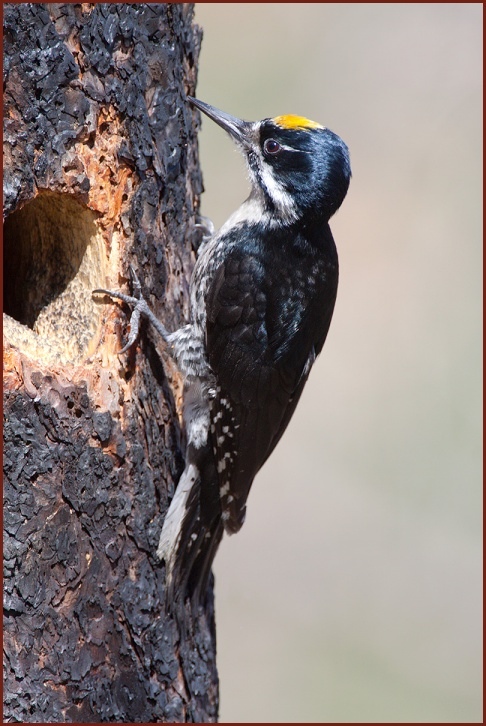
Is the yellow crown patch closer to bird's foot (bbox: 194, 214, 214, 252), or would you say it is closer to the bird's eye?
the bird's eye

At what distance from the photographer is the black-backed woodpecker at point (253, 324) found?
10.9 feet

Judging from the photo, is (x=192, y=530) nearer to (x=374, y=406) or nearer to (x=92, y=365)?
(x=92, y=365)

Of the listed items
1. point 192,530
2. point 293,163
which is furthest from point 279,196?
point 192,530

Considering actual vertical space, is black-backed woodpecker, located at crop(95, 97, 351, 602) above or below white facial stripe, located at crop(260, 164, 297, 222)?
below

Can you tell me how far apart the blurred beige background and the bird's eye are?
9.50ft

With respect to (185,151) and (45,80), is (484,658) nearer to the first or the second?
(185,151)

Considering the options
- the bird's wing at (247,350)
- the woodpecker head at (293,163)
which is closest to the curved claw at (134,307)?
the bird's wing at (247,350)

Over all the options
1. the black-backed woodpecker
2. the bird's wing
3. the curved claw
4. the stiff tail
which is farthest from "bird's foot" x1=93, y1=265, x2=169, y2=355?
the stiff tail

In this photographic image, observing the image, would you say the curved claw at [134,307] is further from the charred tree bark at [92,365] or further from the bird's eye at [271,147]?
the bird's eye at [271,147]

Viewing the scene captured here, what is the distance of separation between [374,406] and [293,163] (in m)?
3.34

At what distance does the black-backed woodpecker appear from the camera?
3.34m

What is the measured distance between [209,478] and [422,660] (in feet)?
10.6

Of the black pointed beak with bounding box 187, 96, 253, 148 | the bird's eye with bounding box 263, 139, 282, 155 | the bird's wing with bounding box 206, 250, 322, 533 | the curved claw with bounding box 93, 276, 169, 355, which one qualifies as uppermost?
the black pointed beak with bounding box 187, 96, 253, 148

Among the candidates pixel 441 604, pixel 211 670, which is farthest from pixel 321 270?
pixel 441 604
